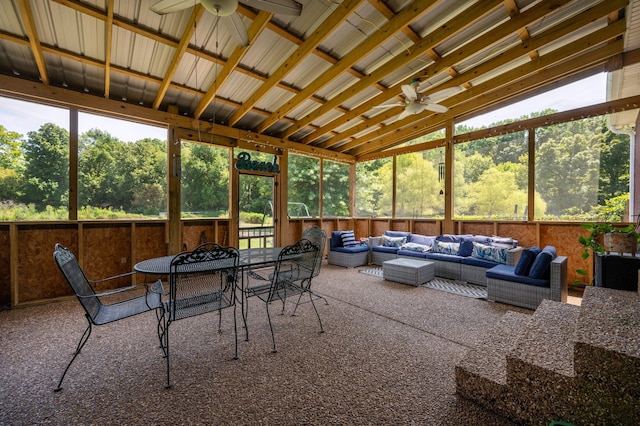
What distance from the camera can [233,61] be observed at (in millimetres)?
3734

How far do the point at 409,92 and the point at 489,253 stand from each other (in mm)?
3144

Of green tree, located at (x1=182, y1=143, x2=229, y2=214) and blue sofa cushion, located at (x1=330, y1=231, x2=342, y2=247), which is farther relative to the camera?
blue sofa cushion, located at (x1=330, y1=231, x2=342, y2=247)

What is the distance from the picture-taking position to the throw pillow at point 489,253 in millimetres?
4598

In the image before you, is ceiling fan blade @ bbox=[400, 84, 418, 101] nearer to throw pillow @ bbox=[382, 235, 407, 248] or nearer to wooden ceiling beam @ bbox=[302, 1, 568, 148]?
wooden ceiling beam @ bbox=[302, 1, 568, 148]

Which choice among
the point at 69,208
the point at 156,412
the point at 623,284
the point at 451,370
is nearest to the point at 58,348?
the point at 156,412

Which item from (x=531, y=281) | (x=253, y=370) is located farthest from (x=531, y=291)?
(x=253, y=370)

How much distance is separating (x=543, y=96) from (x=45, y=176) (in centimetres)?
849

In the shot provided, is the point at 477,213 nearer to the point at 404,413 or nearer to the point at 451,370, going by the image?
the point at 451,370

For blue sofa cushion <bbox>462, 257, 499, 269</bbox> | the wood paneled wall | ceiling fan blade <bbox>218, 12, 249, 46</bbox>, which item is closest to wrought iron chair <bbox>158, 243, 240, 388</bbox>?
ceiling fan blade <bbox>218, 12, 249, 46</bbox>

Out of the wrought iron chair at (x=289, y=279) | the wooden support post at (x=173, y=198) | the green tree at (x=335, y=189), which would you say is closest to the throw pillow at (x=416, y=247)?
the green tree at (x=335, y=189)

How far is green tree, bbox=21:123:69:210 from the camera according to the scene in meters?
3.81

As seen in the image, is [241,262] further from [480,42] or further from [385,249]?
[480,42]

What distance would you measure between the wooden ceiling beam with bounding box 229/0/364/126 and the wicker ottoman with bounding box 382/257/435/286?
3798mm

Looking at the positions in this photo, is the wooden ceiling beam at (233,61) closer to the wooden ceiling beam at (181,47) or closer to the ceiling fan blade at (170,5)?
the wooden ceiling beam at (181,47)
